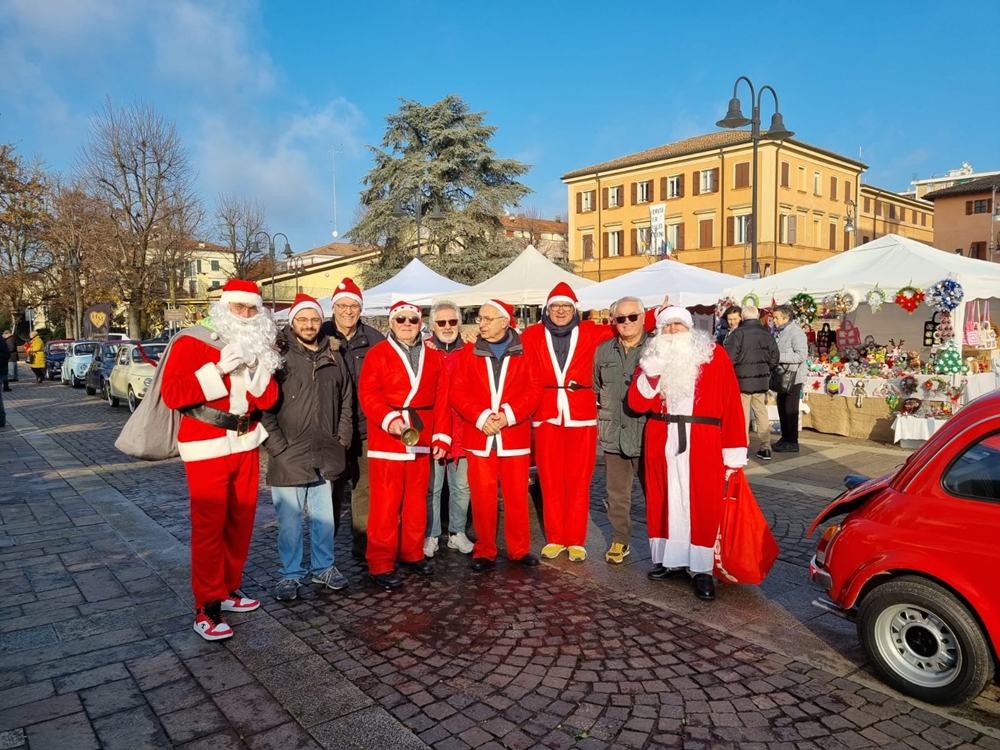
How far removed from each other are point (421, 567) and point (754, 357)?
19.0 ft

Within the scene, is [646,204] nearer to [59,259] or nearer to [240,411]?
[59,259]

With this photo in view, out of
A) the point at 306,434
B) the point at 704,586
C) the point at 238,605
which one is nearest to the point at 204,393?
the point at 306,434

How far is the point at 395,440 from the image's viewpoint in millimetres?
4723

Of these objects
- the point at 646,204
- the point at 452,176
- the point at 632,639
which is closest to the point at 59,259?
the point at 452,176

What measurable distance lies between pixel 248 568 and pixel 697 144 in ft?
170

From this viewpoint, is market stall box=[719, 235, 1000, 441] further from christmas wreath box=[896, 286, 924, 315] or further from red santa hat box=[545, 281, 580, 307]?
red santa hat box=[545, 281, 580, 307]

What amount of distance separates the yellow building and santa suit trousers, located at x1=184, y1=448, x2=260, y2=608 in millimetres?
43304

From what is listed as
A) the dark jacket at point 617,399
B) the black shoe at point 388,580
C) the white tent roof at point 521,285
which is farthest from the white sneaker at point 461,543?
the white tent roof at point 521,285

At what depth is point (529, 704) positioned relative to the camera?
3268mm

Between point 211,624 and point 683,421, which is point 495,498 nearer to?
point 683,421

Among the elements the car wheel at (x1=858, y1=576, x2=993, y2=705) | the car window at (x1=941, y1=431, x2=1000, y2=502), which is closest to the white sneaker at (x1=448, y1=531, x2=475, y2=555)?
the car wheel at (x1=858, y1=576, x2=993, y2=705)

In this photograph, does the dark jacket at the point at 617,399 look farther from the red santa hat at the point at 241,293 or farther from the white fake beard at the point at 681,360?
the red santa hat at the point at 241,293

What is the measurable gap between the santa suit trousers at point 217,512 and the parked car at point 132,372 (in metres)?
12.1

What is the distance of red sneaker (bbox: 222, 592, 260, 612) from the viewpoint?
4359 millimetres
